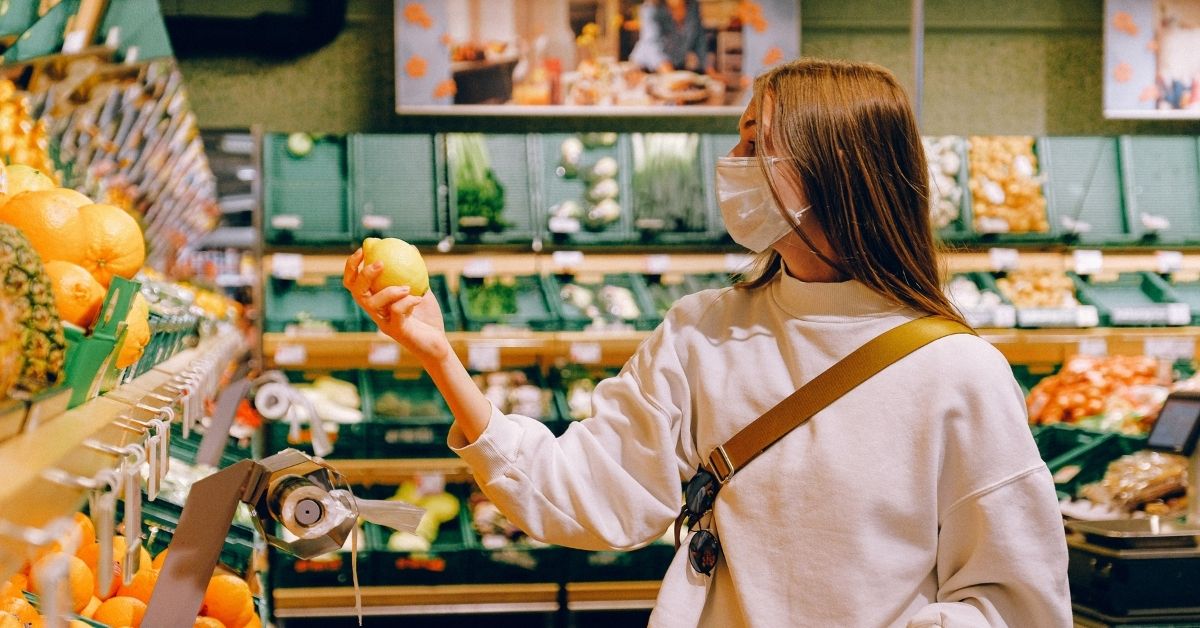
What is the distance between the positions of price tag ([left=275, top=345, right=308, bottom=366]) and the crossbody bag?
10.8ft

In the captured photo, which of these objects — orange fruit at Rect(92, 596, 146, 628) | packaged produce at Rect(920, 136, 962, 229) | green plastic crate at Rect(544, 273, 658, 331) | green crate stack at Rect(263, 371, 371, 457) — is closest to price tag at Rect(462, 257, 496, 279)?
green plastic crate at Rect(544, 273, 658, 331)

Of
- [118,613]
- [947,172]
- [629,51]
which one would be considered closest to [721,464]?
[118,613]

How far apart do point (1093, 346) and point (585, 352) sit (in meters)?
2.27

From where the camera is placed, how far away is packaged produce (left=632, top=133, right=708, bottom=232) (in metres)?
4.89

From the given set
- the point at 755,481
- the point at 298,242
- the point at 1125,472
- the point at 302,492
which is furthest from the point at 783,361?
the point at 298,242

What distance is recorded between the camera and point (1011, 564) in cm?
136

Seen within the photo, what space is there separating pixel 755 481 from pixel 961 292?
3.75m

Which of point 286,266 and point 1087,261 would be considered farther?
Answer: point 1087,261

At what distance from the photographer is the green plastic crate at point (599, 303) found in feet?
14.9

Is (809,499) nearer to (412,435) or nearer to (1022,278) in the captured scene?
(412,435)

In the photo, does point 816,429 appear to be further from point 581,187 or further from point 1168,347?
point 1168,347

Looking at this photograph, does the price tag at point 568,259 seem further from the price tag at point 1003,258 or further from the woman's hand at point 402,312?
the woman's hand at point 402,312

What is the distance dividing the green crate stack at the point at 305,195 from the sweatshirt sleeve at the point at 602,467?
3.29m

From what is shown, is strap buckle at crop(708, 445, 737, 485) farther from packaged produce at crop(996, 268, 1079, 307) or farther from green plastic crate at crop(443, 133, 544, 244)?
packaged produce at crop(996, 268, 1079, 307)
